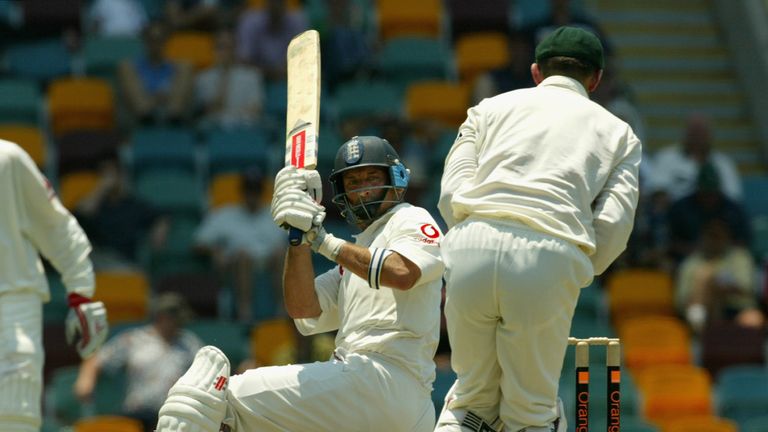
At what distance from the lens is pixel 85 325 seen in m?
7.86

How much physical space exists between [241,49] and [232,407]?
Result: 8.17 meters

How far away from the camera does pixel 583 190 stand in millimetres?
5965

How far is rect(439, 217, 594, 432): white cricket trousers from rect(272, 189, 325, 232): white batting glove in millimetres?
501

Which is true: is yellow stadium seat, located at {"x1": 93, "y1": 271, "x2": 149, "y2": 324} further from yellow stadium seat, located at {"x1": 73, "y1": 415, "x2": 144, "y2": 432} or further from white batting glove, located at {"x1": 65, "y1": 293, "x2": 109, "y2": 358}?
white batting glove, located at {"x1": 65, "y1": 293, "x2": 109, "y2": 358}

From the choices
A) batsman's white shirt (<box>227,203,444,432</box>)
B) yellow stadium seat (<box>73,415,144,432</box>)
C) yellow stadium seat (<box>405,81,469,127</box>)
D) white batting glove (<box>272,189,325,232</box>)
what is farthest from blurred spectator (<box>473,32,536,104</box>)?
white batting glove (<box>272,189,325,232</box>)

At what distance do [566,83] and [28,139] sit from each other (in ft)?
25.0

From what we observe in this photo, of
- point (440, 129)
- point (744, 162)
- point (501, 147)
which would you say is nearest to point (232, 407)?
point (501, 147)

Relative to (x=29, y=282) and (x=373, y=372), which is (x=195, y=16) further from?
(x=373, y=372)

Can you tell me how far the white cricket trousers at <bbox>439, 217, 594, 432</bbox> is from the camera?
5.84 metres

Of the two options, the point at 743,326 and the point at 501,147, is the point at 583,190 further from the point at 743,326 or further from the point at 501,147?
the point at 743,326

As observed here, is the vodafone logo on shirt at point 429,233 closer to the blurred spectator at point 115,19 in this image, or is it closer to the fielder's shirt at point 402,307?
the fielder's shirt at point 402,307

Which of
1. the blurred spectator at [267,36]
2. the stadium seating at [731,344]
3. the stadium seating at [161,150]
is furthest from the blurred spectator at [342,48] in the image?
the stadium seating at [731,344]

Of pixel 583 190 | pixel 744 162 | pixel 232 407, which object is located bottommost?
pixel 744 162

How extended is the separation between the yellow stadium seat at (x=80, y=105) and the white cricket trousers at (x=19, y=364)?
6.05 m
